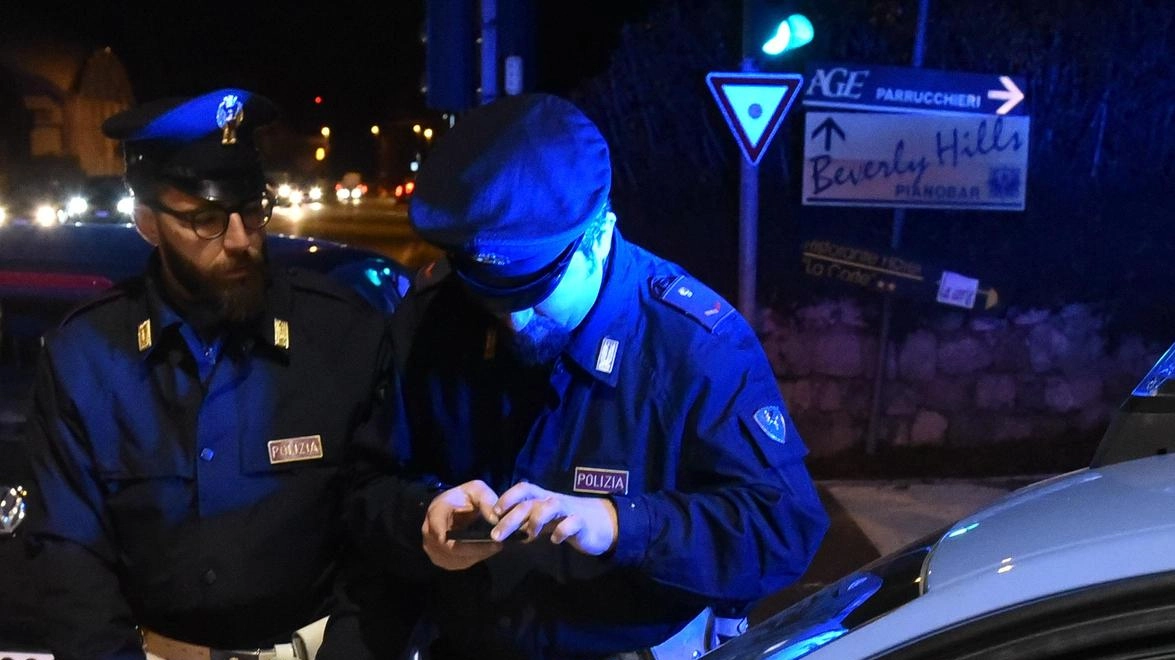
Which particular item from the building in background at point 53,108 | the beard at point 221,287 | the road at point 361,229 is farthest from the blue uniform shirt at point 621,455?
the building in background at point 53,108

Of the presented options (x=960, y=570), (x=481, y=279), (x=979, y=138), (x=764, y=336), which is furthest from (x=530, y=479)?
(x=979, y=138)

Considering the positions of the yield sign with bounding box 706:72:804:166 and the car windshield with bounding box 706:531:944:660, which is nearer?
the car windshield with bounding box 706:531:944:660

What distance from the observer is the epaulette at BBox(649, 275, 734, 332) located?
192 centimetres

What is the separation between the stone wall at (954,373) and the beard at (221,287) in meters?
4.74

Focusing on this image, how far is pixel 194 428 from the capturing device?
2.12m

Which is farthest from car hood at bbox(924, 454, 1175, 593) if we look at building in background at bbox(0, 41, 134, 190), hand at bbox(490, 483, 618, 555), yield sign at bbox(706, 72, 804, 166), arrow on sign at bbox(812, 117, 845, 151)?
building in background at bbox(0, 41, 134, 190)

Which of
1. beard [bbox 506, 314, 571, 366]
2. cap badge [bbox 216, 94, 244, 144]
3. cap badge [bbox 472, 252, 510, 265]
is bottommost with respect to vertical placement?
beard [bbox 506, 314, 571, 366]

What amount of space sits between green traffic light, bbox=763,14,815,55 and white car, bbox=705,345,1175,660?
4517 mm

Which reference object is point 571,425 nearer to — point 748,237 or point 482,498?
point 482,498

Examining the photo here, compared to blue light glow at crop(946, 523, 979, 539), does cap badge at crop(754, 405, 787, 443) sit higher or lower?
higher

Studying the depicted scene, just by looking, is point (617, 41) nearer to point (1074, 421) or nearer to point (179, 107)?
point (1074, 421)

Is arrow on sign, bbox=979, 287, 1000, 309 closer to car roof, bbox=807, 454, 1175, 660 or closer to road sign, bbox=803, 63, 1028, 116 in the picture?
road sign, bbox=803, 63, 1028, 116

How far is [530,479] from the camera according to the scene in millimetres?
1926

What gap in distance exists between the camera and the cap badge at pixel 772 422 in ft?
6.05
